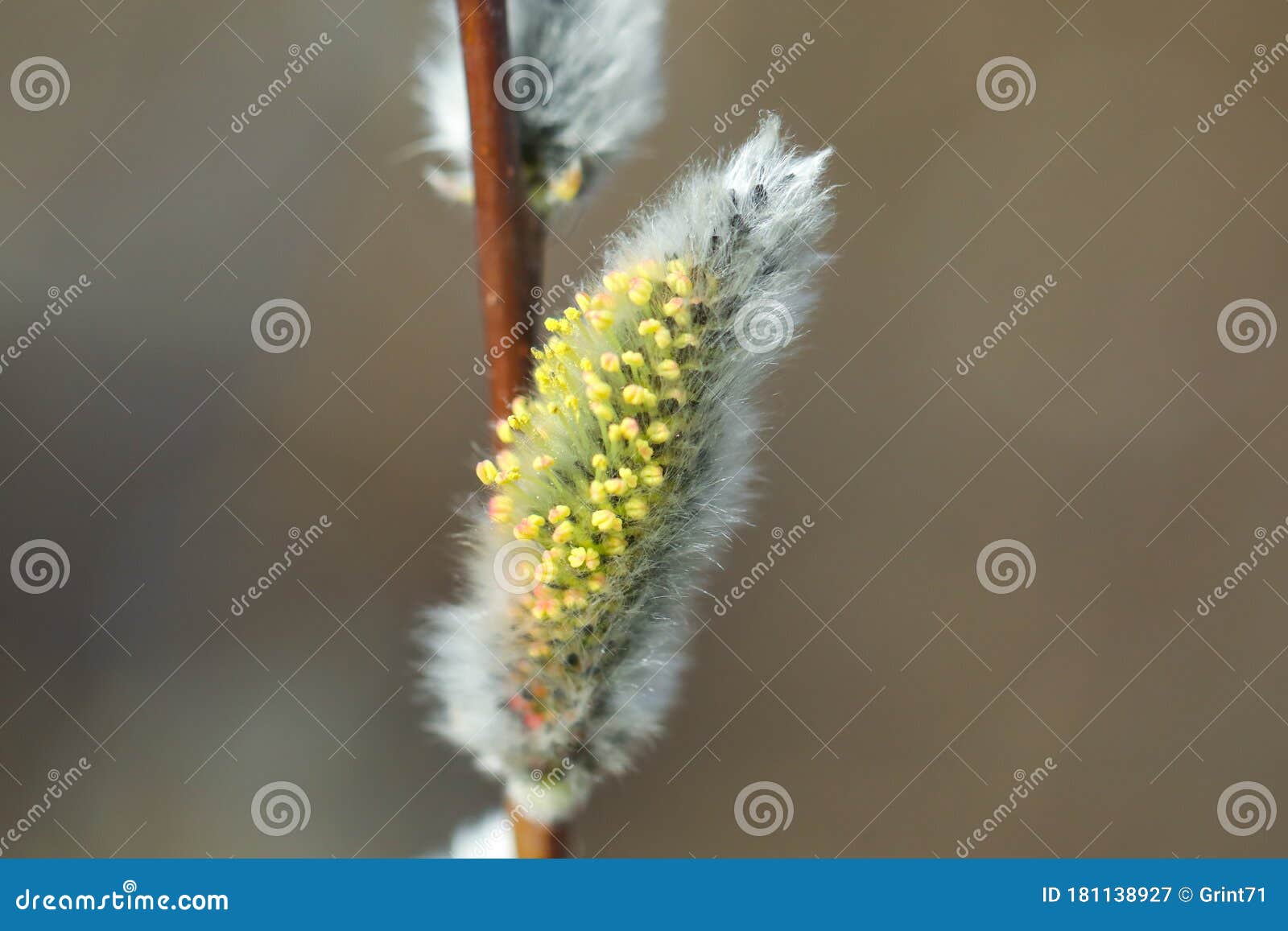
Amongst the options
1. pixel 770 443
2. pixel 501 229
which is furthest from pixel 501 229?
pixel 770 443

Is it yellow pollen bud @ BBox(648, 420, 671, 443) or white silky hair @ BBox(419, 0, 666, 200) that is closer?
yellow pollen bud @ BBox(648, 420, 671, 443)

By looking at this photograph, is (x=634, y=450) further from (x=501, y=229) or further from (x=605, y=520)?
(x=501, y=229)

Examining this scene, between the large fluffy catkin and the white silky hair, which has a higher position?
the white silky hair

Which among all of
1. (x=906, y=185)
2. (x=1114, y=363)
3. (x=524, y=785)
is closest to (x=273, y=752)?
(x=524, y=785)

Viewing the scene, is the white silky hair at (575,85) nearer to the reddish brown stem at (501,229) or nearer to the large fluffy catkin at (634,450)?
the reddish brown stem at (501,229)

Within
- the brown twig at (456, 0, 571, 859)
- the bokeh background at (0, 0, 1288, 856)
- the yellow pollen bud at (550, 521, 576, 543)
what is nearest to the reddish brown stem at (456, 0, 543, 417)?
the brown twig at (456, 0, 571, 859)

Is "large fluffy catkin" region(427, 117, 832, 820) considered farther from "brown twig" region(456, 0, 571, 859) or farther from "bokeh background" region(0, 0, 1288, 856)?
"bokeh background" region(0, 0, 1288, 856)

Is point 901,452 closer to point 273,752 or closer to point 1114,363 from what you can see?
point 1114,363
